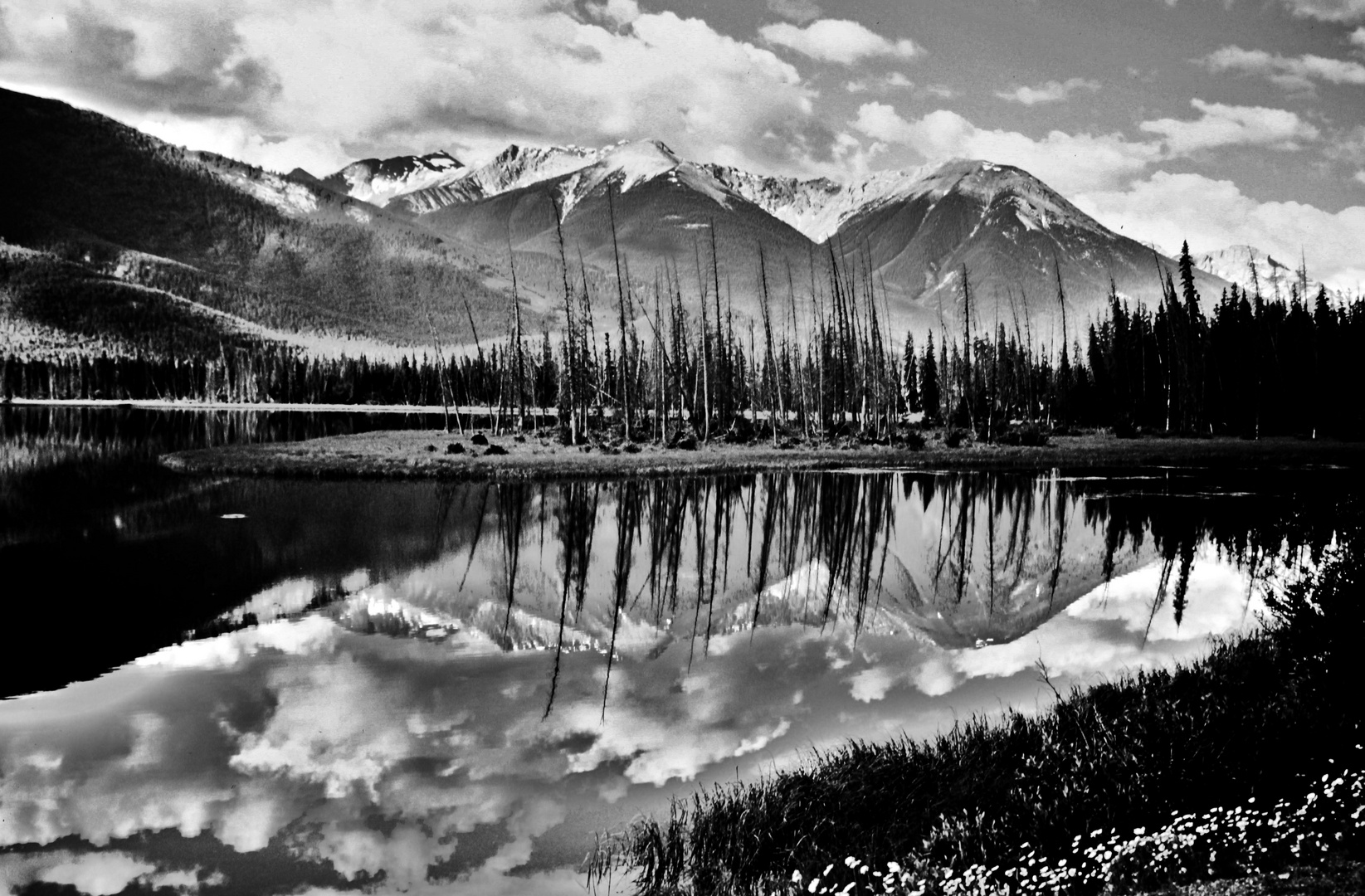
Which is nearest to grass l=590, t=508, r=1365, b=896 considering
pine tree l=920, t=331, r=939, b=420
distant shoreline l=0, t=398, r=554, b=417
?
pine tree l=920, t=331, r=939, b=420

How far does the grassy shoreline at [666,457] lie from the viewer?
55.2m

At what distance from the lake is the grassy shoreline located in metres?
11.0

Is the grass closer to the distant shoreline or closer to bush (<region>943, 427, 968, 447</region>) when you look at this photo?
bush (<region>943, 427, 968, 447</region>)

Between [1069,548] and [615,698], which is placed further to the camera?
[1069,548]

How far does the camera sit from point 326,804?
42.7 feet

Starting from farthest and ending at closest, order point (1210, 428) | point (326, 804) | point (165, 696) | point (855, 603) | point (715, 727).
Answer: point (1210, 428) → point (855, 603) → point (165, 696) → point (715, 727) → point (326, 804)

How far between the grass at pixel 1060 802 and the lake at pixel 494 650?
1381 mm

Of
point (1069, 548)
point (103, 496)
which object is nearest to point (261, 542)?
point (103, 496)

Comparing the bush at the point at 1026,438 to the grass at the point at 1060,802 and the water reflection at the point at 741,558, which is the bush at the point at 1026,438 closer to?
the water reflection at the point at 741,558

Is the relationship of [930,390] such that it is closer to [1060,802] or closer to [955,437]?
[955,437]

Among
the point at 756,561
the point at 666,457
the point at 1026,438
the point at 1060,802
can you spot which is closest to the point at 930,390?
the point at 1026,438

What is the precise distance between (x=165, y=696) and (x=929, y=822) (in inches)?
483

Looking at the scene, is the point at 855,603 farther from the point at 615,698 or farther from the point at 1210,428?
the point at 1210,428

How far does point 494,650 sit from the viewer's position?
67.5ft
